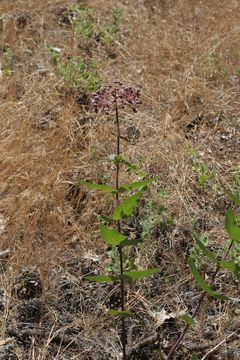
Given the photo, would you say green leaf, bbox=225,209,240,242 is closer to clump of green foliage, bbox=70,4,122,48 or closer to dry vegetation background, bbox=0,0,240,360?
dry vegetation background, bbox=0,0,240,360

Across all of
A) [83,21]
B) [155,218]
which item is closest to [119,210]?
[155,218]

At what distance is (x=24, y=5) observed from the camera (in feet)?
15.5

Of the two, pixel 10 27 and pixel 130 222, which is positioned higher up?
pixel 10 27

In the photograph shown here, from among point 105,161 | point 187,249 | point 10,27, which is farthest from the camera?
point 10,27

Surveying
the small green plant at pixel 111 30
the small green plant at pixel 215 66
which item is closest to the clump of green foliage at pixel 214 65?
the small green plant at pixel 215 66

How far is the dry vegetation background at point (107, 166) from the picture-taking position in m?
2.48

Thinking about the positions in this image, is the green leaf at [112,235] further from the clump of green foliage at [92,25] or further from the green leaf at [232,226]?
the clump of green foliage at [92,25]

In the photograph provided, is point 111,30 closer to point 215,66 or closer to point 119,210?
point 215,66

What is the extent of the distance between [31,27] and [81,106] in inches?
43.9

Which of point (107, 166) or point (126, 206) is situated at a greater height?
point (126, 206)

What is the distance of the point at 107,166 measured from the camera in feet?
10.8

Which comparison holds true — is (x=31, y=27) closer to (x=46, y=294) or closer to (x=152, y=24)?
A: (x=152, y=24)

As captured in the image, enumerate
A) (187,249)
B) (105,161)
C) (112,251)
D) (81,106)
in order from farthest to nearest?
(81,106) < (105,161) < (187,249) < (112,251)

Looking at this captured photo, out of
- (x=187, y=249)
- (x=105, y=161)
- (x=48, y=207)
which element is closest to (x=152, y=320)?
(x=187, y=249)
